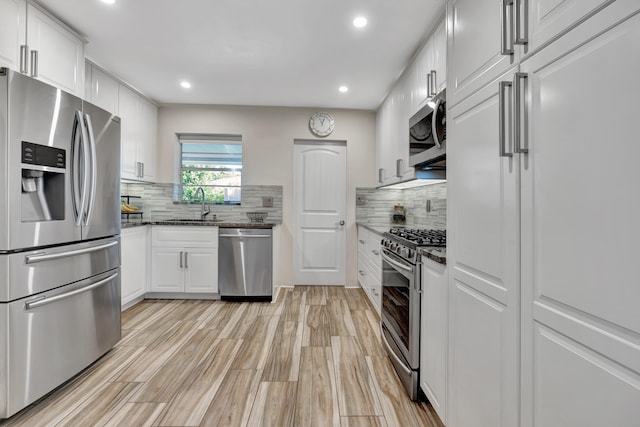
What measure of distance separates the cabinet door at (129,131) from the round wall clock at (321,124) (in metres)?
2.20

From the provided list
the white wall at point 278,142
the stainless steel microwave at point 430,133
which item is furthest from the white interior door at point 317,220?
the stainless steel microwave at point 430,133

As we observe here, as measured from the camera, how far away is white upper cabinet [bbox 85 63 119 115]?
10.1 ft

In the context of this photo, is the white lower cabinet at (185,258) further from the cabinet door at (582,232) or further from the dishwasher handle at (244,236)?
the cabinet door at (582,232)

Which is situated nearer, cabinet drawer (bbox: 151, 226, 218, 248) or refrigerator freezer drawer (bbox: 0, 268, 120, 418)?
refrigerator freezer drawer (bbox: 0, 268, 120, 418)

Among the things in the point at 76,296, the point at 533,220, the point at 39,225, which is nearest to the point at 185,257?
the point at 76,296

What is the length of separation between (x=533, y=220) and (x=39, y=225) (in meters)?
2.33

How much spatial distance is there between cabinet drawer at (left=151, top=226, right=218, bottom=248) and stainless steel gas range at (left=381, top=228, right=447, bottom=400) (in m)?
2.25

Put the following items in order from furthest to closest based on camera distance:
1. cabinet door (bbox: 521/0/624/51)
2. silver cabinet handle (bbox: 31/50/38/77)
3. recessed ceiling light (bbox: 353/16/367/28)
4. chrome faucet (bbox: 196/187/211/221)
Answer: chrome faucet (bbox: 196/187/211/221) → recessed ceiling light (bbox: 353/16/367/28) → silver cabinet handle (bbox: 31/50/38/77) → cabinet door (bbox: 521/0/624/51)

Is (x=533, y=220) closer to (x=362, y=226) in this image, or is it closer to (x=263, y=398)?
(x=263, y=398)

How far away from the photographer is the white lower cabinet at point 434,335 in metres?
1.56

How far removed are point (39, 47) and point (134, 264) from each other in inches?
86.8

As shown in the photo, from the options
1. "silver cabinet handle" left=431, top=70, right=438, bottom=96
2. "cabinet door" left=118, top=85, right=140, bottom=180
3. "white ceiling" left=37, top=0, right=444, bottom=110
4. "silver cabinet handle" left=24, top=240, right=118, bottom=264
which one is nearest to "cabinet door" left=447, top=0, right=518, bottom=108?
"silver cabinet handle" left=431, top=70, right=438, bottom=96

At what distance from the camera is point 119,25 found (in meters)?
2.47

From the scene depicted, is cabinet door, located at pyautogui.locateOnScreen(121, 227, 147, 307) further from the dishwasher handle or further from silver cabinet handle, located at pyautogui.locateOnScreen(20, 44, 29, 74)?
silver cabinet handle, located at pyautogui.locateOnScreen(20, 44, 29, 74)
